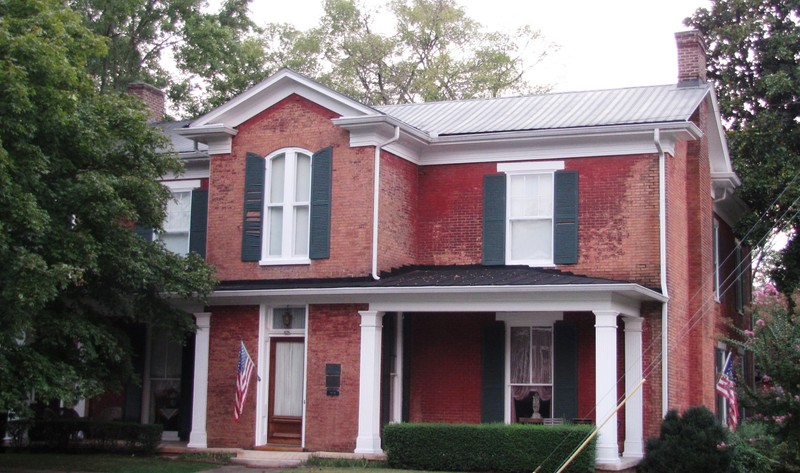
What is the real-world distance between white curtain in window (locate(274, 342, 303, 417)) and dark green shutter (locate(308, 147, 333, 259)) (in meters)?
1.86

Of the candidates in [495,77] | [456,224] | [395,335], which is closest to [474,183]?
[456,224]

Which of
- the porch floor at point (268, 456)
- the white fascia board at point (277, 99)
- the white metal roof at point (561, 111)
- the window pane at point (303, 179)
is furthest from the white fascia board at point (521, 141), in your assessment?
the porch floor at point (268, 456)

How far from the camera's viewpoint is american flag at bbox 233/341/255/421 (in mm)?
20969

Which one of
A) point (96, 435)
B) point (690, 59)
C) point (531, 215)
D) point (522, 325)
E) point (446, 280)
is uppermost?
point (690, 59)

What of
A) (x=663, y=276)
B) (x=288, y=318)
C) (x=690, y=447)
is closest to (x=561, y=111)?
(x=663, y=276)

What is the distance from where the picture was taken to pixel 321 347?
20891mm

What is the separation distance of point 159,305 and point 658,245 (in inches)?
367

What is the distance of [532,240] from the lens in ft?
71.5

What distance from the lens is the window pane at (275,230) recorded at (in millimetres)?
22078

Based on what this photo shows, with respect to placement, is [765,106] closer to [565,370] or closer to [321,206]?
[565,370]

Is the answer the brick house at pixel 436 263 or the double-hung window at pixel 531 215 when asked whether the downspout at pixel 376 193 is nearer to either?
the brick house at pixel 436 263

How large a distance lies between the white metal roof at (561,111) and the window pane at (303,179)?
255 centimetres

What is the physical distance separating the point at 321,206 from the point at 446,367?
404cm

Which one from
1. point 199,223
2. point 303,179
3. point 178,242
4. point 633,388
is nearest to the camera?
point 633,388
